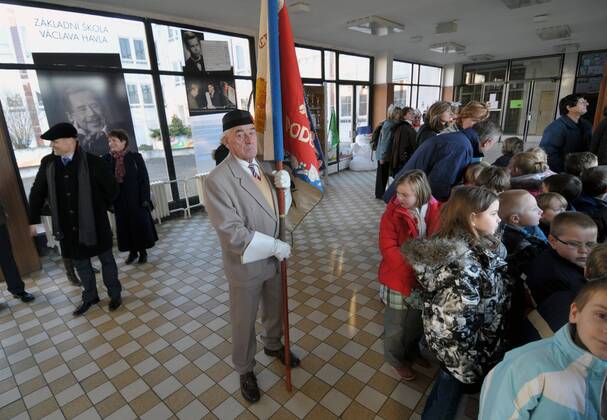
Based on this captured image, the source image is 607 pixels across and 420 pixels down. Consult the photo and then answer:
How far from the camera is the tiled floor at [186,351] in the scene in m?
1.91

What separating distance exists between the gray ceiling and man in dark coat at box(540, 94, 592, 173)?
6.62 feet

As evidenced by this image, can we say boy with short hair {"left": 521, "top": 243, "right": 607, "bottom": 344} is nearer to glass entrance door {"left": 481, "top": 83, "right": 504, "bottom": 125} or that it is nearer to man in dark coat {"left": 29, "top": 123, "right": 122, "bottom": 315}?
man in dark coat {"left": 29, "top": 123, "right": 122, "bottom": 315}

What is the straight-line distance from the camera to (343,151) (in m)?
8.59

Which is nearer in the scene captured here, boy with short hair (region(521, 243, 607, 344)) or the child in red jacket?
boy with short hair (region(521, 243, 607, 344))

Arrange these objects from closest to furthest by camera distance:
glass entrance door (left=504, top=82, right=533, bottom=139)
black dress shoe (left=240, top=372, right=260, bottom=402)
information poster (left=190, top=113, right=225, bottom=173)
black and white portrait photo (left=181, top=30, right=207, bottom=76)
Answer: black dress shoe (left=240, top=372, right=260, bottom=402) → black and white portrait photo (left=181, top=30, right=207, bottom=76) → information poster (left=190, top=113, right=225, bottom=173) → glass entrance door (left=504, top=82, right=533, bottom=139)

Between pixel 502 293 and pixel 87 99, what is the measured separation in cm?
480

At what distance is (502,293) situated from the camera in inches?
54.5

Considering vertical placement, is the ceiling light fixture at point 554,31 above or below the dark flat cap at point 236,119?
above

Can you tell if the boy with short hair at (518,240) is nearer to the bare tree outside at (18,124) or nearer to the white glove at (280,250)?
the white glove at (280,250)

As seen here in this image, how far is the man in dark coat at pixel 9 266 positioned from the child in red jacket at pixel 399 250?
3175 millimetres

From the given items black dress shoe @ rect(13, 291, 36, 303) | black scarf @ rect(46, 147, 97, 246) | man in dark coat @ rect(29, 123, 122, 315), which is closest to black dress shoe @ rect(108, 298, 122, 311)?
man in dark coat @ rect(29, 123, 122, 315)

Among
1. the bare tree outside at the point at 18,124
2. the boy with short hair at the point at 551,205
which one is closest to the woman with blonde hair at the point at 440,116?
the boy with short hair at the point at 551,205

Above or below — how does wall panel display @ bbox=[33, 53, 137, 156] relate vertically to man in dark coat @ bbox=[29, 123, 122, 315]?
above

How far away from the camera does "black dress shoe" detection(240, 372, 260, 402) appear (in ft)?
6.24
